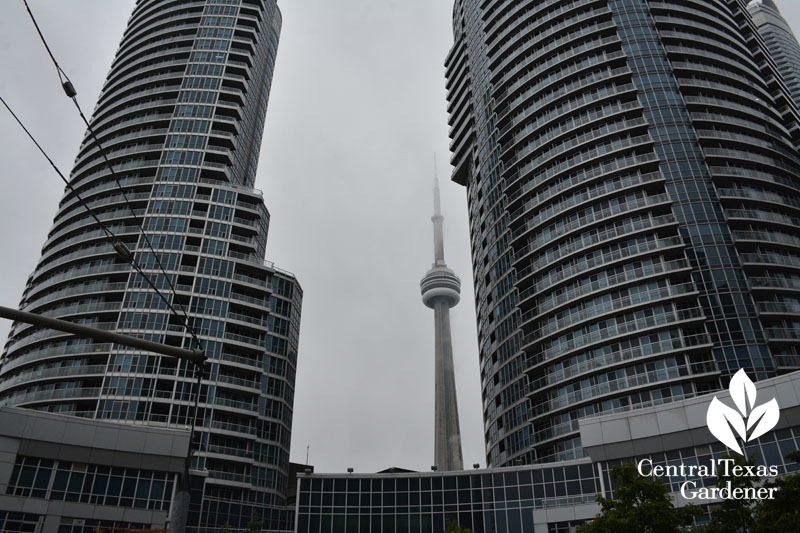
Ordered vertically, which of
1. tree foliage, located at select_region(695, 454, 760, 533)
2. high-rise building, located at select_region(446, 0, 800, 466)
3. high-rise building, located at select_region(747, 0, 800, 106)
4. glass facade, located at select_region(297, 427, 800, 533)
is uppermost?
high-rise building, located at select_region(747, 0, 800, 106)

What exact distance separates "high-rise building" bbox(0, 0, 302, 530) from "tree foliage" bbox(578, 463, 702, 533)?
5202 centimetres

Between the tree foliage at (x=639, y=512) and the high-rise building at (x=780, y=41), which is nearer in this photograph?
the tree foliage at (x=639, y=512)

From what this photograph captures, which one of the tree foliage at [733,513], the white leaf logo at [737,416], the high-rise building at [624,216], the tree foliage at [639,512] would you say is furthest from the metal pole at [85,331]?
the high-rise building at [624,216]

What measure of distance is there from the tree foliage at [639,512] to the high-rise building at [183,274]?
52.0 meters

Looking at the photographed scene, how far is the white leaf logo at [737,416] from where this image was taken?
4917 centimetres

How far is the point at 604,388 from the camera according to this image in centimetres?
7925

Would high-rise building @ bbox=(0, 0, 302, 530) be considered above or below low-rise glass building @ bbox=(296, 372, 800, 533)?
above

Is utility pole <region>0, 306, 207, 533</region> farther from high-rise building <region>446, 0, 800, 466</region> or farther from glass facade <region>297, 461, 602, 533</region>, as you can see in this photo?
high-rise building <region>446, 0, 800, 466</region>

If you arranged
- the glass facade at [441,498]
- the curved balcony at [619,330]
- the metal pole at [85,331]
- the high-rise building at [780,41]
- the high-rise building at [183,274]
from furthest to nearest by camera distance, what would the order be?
the high-rise building at [780,41]
the high-rise building at [183,274]
the curved balcony at [619,330]
the glass facade at [441,498]
the metal pole at [85,331]

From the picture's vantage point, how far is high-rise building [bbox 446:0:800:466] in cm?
7838

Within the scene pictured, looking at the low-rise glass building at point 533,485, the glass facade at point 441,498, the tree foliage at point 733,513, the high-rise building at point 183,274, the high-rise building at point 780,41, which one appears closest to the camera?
the tree foliage at point 733,513

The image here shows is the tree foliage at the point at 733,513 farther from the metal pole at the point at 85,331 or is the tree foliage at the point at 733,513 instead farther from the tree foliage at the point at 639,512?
the metal pole at the point at 85,331

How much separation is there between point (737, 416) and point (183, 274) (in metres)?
78.8

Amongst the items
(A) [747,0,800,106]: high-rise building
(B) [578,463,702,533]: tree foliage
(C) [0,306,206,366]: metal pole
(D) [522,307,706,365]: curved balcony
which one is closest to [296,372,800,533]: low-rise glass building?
(B) [578,463,702,533]: tree foliage
